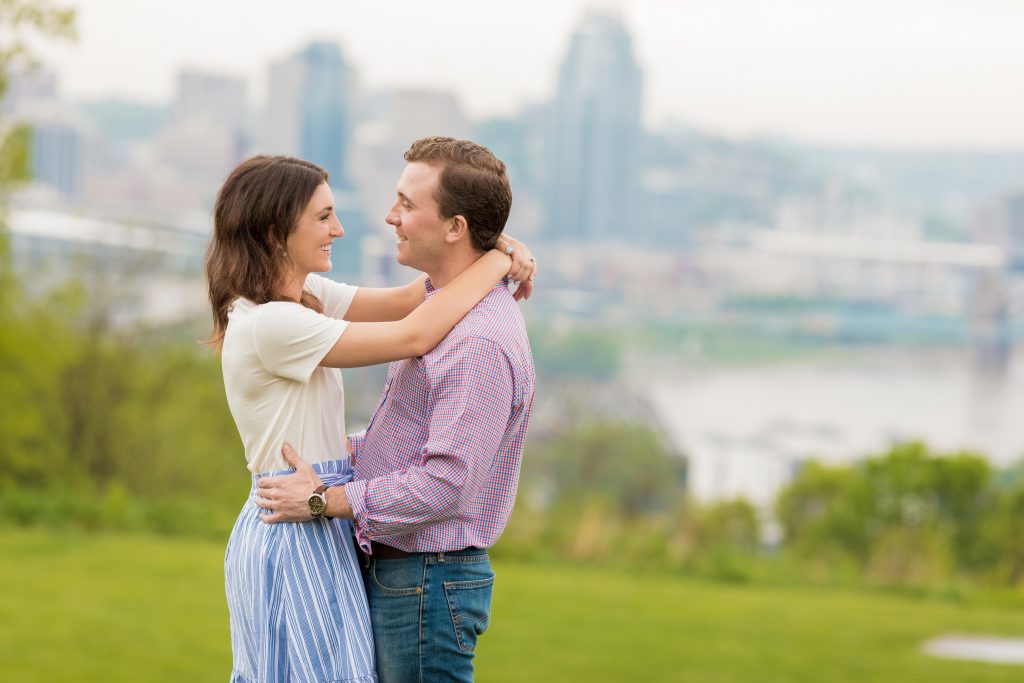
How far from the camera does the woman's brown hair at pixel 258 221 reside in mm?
2309

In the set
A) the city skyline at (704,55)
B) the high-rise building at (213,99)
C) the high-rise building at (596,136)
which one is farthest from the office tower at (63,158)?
the high-rise building at (596,136)

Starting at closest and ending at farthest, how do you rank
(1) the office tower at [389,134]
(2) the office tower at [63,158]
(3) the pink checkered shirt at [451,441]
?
(3) the pink checkered shirt at [451,441], (1) the office tower at [389,134], (2) the office tower at [63,158]

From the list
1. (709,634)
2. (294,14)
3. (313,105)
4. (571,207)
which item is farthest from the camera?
(294,14)

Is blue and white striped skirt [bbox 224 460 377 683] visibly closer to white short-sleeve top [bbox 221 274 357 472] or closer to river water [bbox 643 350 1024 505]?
white short-sleeve top [bbox 221 274 357 472]

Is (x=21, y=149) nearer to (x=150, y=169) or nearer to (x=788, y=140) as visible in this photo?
(x=150, y=169)

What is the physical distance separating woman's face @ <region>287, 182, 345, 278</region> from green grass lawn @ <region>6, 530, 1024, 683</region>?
214 inches

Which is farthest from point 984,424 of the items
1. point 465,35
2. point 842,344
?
point 465,35

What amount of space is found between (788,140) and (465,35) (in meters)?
29.9

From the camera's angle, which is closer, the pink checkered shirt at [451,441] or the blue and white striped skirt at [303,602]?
the pink checkered shirt at [451,441]

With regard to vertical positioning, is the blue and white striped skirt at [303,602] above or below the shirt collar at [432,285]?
below

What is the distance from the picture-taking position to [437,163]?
2.32 meters

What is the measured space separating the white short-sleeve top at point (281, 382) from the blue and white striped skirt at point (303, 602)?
90mm

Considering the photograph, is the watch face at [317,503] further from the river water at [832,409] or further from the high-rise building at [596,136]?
the high-rise building at [596,136]

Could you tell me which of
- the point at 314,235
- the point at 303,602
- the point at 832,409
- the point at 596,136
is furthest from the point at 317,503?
the point at 596,136
